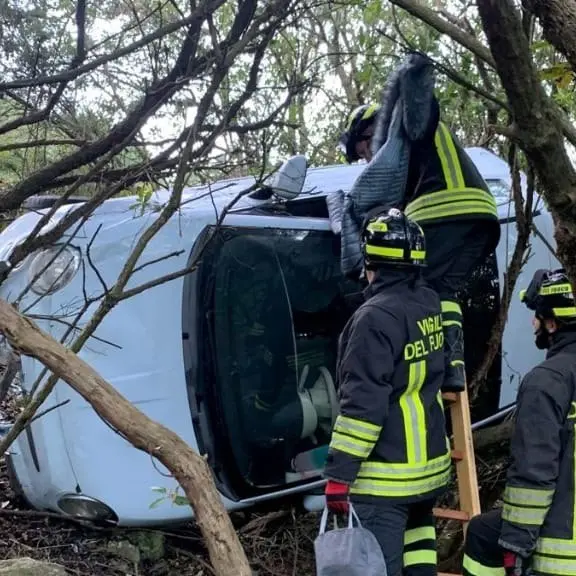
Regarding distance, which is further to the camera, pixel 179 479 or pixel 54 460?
pixel 54 460

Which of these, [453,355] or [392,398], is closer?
[392,398]

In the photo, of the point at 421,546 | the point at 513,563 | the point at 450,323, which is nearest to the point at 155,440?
the point at 513,563

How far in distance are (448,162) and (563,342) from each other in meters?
1.02

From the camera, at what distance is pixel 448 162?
11.3ft

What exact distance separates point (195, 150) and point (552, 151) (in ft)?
6.41

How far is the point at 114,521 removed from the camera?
3.51 metres

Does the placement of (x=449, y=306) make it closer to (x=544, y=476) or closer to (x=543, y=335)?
(x=543, y=335)

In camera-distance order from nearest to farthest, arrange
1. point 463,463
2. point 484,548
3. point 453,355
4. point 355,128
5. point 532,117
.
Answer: point 532,117 → point 484,548 → point 453,355 → point 463,463 → point 355,128

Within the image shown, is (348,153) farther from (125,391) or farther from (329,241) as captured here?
(125,391)

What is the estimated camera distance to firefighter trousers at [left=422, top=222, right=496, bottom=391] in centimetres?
337

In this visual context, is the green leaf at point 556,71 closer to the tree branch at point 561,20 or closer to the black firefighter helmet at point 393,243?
the black firefighter helmet at point 393,243

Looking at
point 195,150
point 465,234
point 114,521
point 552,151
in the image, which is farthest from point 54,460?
point 552,151

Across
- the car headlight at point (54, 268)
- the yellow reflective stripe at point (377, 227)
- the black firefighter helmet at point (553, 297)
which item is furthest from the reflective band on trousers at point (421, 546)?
the car headlight at point (54, 268)

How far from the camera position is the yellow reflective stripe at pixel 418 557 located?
3.17 meters
